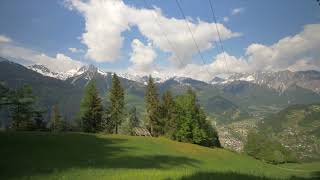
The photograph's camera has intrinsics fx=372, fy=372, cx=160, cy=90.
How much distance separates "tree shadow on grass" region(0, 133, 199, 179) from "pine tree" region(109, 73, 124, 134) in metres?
28.3

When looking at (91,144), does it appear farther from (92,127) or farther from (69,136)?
(92,127)

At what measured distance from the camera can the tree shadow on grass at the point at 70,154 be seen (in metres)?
40.8

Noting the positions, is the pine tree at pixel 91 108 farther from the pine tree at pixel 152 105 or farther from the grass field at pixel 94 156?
the grass field at pixel 94 156

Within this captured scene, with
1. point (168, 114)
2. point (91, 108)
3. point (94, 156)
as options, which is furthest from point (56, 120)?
point (94, 156)

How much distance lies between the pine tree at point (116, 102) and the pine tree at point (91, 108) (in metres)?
3.70

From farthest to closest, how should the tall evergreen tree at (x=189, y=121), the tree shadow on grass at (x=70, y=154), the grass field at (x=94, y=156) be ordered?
the tall evergreen tree at (x=189, y=121) < the tree shadow on grass at (x=70, y=154) < the grass field at (x=94, y=156)

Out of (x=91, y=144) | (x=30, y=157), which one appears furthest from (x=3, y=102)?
(x=91, y=144)

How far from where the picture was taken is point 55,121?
385 ft

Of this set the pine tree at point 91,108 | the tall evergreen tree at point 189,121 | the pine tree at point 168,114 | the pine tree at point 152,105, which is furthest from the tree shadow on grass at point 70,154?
the pine tree at point 152,105

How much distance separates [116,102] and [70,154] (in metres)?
49.2

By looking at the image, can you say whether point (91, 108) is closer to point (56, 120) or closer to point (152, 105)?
point (152, 105)

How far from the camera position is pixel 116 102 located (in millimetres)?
99750

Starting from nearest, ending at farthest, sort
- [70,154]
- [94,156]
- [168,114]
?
[70,154]
[94,156]
[168,114]

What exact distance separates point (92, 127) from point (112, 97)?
952 cm
